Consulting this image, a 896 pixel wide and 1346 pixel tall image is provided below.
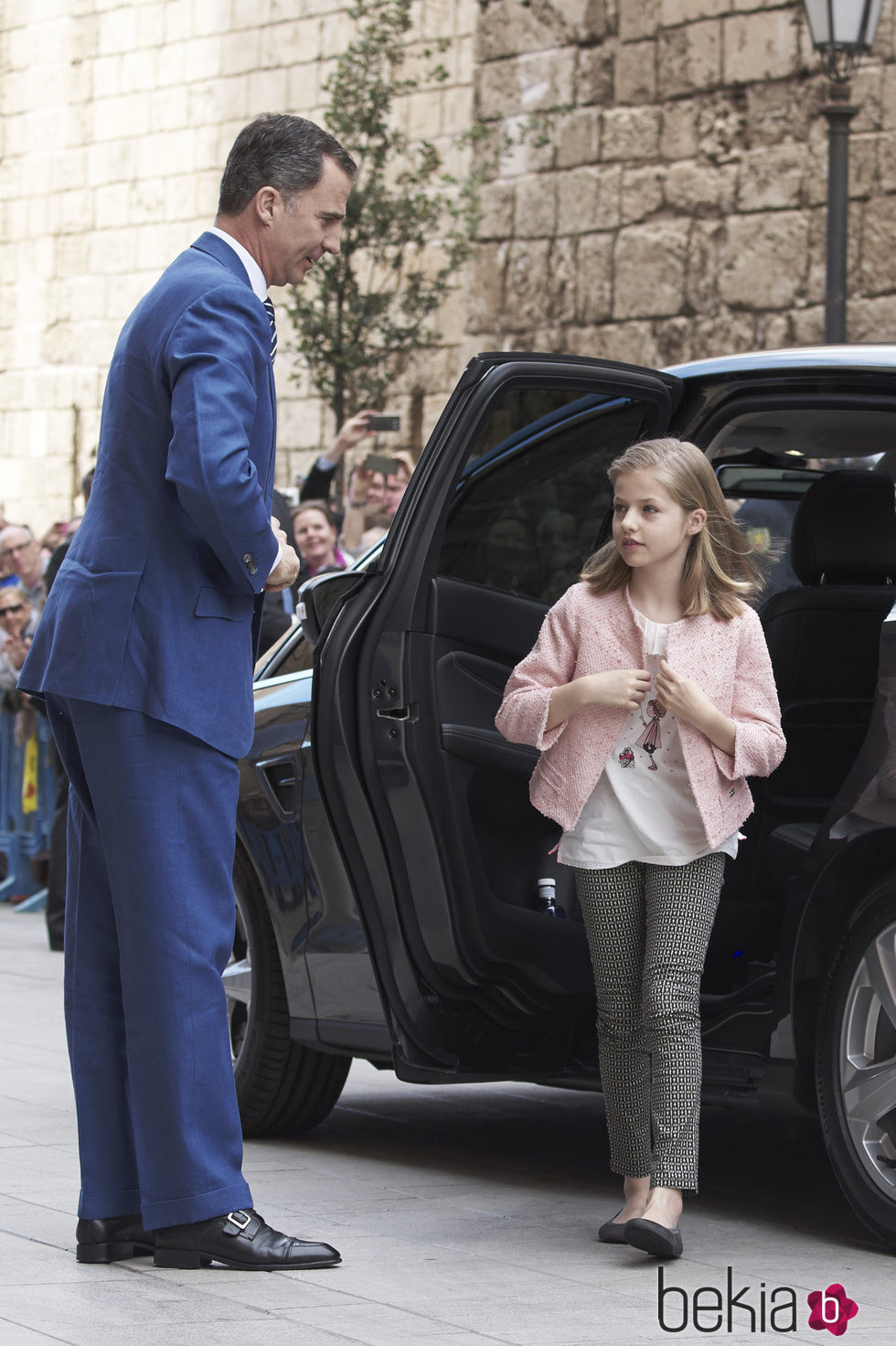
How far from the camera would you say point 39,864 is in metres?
12.9

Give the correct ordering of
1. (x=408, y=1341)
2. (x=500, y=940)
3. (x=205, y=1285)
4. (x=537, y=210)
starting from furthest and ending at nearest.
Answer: (x=537, y=210) < (x=500, y=940) < (x=205, y=1285) < (x=408, y=1341)

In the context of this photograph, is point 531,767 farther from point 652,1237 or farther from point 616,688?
point 652,1237

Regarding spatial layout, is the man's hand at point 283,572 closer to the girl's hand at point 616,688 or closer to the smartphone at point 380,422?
the girl's hand at point 616,688

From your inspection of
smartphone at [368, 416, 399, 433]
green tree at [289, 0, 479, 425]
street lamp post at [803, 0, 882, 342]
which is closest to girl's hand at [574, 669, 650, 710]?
street lamp post at [803, 0, 882, 342]

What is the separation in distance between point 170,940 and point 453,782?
0.89 meters

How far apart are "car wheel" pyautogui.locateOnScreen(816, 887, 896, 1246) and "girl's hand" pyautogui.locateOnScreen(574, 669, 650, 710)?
60cm

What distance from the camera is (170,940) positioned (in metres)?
4.45

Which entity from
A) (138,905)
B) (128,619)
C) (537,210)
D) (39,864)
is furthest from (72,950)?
(537,210)

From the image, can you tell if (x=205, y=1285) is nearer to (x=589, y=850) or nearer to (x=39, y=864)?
(x=589, y=850)

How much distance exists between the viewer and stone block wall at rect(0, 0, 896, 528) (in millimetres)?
14688

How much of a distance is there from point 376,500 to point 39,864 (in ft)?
9.54

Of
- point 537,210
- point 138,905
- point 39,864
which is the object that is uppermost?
point 537,210

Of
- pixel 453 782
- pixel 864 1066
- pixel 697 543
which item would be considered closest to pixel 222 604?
pixel 453 782

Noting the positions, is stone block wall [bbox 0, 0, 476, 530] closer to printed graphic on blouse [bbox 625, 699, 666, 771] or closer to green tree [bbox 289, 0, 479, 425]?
green tree [bbox 289, 0, 479, 425]
